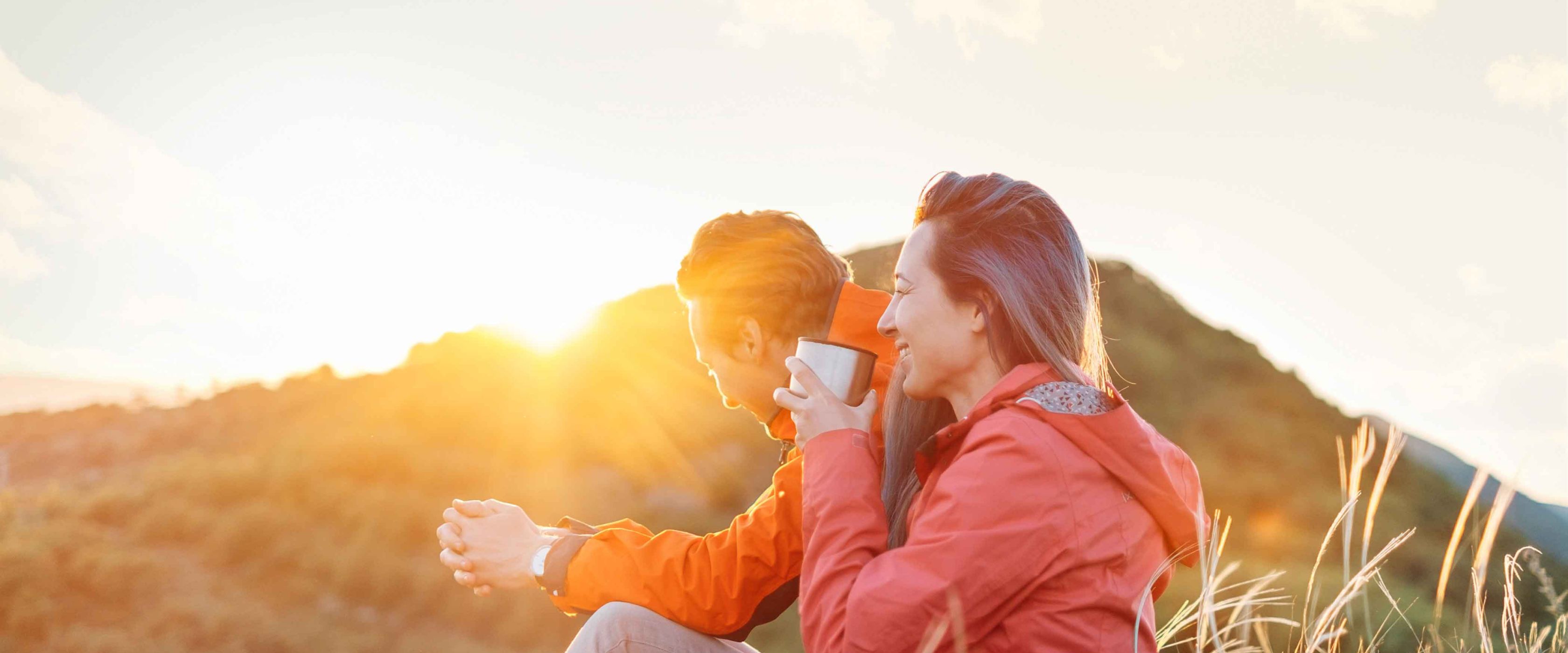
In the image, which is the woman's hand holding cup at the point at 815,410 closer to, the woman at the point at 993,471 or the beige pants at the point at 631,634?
the woman at the point at 993,471

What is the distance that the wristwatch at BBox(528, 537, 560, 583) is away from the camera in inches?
83.7

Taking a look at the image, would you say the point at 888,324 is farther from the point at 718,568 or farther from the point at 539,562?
the point at 539,562

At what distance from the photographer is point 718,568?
1.96 meters

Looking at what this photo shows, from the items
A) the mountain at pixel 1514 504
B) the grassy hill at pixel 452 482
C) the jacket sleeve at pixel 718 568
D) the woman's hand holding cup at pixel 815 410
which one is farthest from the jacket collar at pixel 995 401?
the mountain at pixel 1514 504

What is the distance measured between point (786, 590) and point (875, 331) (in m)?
0.59

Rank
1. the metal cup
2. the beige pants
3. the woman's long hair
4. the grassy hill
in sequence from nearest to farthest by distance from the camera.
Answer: the woman's long hair, the metal cup, the beige pants, the grassy hill

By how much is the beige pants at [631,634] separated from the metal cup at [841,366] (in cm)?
57

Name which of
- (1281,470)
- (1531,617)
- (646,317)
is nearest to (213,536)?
(646,317)

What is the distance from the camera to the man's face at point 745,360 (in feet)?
7.86

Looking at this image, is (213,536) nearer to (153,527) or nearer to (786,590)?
(153,527)

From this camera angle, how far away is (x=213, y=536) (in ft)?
27.1

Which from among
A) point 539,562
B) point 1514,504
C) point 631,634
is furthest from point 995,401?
point 1514,504

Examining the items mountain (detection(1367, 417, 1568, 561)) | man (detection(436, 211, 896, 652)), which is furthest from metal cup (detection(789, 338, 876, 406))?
mountain (detection(1367, 417, 1568, 561))

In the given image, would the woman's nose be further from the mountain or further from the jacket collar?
the mountain
